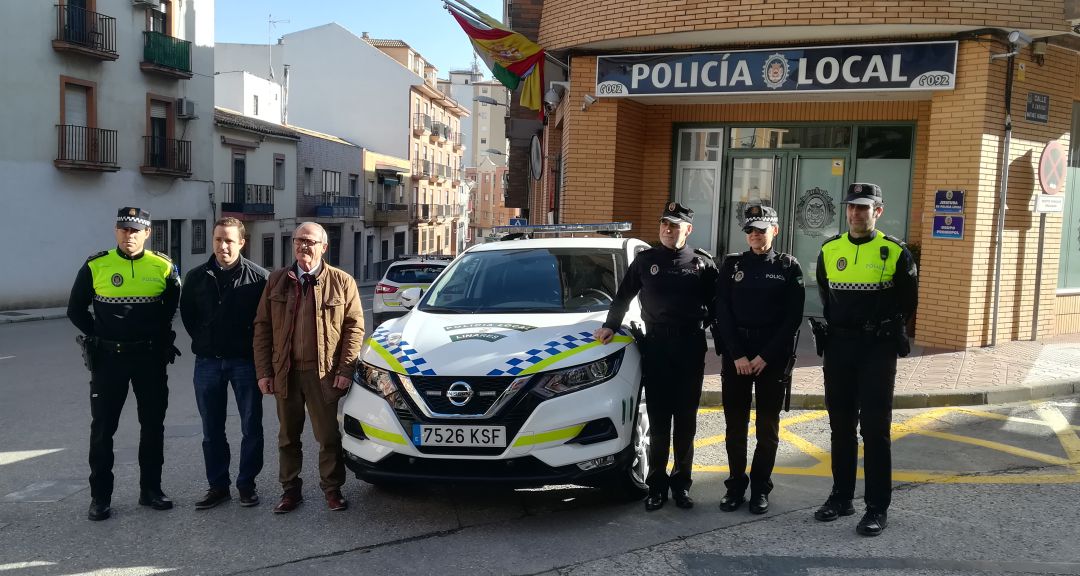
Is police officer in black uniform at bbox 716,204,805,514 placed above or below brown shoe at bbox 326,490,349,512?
above

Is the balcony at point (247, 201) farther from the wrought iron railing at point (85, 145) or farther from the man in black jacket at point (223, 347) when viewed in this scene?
the man in black jacket at point (223, 347)

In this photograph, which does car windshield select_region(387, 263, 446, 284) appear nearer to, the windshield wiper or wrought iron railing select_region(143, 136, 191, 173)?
the windshield wiper

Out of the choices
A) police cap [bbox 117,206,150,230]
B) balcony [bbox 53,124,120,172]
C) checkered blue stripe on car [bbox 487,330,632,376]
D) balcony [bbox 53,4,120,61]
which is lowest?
checkered blue stripe on car [bbox 487,330,632,376]

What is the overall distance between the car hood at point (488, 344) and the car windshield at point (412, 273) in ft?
34.6

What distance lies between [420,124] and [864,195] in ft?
177

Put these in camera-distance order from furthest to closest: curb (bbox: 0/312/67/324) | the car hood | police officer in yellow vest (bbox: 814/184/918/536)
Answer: curb (bbox: 0/312/67/324)
police officer in yellow vest (bbox: 814/184/918/536)
the car hood

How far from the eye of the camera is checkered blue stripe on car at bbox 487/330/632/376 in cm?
487

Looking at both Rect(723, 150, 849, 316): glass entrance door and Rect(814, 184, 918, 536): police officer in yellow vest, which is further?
Rect(723, 150, 849, 316): glass entrance door

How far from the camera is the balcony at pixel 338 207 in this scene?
41.7 meters

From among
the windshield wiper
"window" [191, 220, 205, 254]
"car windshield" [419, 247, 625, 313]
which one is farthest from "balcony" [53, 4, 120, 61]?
the windshield wiper

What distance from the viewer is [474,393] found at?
190 inches

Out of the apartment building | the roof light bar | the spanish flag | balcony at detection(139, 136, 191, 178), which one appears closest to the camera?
the roof light bar

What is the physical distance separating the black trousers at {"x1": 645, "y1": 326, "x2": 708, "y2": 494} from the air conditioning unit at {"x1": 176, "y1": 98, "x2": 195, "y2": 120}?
85.3 feet

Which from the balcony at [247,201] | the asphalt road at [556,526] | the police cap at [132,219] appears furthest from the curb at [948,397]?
the balcony at [247,201]
